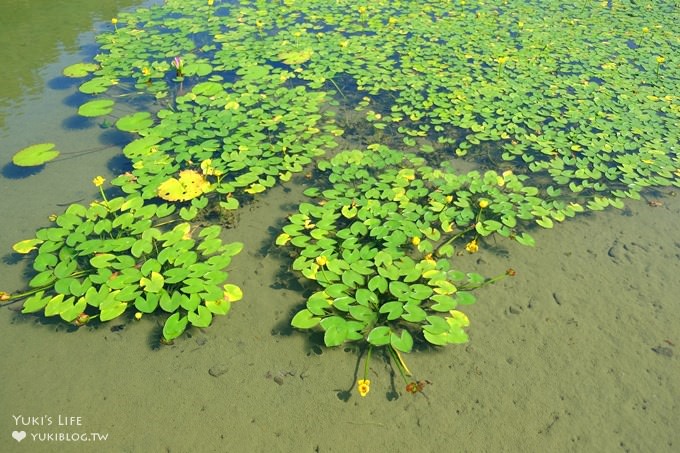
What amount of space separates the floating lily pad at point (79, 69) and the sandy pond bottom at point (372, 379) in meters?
3.06

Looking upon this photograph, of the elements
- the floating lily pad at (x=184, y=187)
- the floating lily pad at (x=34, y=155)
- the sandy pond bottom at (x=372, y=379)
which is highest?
the floating lily pad at (x=34, y=155)

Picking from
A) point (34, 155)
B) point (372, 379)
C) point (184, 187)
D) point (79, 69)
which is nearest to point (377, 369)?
point (372, 379)

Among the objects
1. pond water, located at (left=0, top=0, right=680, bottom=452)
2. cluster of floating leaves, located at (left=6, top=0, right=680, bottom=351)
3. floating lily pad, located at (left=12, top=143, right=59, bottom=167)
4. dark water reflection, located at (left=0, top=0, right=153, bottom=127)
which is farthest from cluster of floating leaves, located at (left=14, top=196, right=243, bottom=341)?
dark water reflection, located at (left=0, top=0, right=153, bottom=127)

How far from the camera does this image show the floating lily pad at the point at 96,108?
3.85m

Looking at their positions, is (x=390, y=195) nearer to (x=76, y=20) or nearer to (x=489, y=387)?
(x=489, y=387)

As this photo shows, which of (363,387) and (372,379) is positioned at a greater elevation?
(363,387)

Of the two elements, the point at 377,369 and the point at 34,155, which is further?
the point at 34,155

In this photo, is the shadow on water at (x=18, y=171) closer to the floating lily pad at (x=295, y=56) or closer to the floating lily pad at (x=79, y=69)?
the floating lily pad at (x=79, y=69)

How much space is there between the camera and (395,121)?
4008 mm

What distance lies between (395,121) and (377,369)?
2505mm

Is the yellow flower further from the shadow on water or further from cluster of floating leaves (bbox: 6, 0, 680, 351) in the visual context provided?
the shadow on water

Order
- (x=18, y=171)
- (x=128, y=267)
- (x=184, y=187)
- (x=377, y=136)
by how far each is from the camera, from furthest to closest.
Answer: (x=377, y=136) < (x=18, y=171) < (x=184, y=187) < (x=128, y=267)

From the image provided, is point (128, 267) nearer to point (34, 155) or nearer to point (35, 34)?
point (34, 155)

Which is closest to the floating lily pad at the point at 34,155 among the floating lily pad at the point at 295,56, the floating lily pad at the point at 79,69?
the floating lily pad at the point at 79,69
